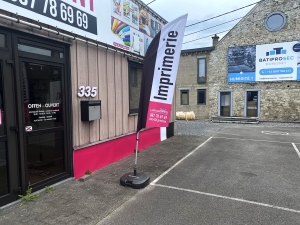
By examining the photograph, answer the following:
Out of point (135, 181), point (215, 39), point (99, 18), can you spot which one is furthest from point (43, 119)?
point (215, 39)

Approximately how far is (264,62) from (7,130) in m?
16.3

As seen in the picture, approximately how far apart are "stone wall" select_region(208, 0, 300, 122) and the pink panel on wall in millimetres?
11507

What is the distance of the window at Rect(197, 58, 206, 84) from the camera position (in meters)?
17.3

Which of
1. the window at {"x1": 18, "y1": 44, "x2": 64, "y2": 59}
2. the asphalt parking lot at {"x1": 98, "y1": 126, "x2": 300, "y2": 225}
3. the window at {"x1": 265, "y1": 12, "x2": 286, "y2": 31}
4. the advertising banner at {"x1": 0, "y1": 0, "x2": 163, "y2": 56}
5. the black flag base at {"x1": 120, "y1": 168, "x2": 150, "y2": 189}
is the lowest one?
the asphalt parking lot at {"x1": 98, "y1": 126, "x2": 300, "y2": 225}

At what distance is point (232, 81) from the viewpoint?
1623 cm

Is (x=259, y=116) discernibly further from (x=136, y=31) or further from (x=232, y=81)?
(x=136, y=31)

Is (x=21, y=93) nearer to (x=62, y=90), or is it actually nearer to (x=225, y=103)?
(x=62, y=90)

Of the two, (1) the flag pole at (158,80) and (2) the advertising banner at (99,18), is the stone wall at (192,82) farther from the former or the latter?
(1) the flag pole at (158,80)

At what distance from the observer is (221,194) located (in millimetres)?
3750

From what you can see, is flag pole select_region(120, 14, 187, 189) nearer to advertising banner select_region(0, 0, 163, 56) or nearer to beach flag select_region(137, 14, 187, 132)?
beach flag select_region(137, 14, 187, 132)

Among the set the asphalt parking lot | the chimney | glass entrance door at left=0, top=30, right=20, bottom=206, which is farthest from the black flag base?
the chimney

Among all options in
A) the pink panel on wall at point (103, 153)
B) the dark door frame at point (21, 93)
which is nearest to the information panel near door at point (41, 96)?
→ the dark door frame at point (21, 93)

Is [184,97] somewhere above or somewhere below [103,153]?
above

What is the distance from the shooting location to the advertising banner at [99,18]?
350 cm
